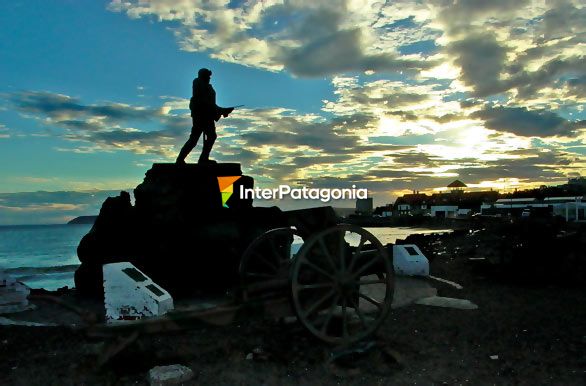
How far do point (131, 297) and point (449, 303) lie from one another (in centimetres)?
635

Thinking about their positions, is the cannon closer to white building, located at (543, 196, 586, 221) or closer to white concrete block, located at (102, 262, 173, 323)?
white concrete block, located at (102, 262, 173, 323)

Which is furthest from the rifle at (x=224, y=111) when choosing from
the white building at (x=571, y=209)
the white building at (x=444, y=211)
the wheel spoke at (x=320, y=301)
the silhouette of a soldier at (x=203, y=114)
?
the white building at (x=444, y=211)

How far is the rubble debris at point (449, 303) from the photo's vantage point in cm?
965

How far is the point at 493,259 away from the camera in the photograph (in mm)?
14234

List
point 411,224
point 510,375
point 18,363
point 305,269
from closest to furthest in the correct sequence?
point 510,375
point 18,363
point 305,269
point 411,224

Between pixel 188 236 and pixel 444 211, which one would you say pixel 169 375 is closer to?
pixel 188 236

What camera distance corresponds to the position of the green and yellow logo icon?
12805 mm

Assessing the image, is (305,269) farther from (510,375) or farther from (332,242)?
(510,375)

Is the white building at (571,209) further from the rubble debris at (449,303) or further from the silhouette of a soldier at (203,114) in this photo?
the silhouette of a soldier at (203,114)

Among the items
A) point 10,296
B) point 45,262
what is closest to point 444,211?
point 45,262

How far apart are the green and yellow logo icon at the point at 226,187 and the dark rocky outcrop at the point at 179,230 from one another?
11 cm

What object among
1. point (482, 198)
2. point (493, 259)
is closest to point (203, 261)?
point (493, 259)

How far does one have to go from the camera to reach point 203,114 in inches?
517

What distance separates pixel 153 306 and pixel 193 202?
4553mm
